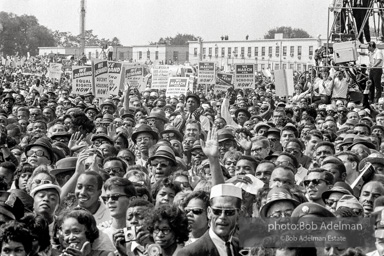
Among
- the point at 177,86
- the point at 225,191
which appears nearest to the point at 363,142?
the point at 225,191

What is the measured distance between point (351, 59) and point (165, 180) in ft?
52.2

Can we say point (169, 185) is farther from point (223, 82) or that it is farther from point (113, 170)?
point (223, 82)

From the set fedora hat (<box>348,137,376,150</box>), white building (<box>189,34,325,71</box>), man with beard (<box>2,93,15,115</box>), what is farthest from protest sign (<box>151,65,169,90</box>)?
white building (<box>189,34,325,71</box>)

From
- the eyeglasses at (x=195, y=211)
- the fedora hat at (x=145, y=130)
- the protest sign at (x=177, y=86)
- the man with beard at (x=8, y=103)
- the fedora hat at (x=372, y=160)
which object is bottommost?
the eyeglasses at (x=195, y=211)

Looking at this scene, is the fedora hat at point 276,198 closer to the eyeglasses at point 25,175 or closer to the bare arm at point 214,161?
the bare arm at point 214,161

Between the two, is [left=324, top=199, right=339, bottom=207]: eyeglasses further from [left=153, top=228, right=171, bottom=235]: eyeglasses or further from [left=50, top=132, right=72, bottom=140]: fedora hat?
[left=50, top=132, right=72, bottom=140]: fedora hat

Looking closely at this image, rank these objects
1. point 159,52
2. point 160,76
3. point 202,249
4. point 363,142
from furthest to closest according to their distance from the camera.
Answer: point 159,52 < point 160,76 < point 363,142 < point 202,249

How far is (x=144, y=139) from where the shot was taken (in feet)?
37.7

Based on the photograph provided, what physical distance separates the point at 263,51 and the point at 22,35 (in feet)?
170

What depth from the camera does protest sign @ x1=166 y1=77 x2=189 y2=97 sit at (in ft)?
71.2

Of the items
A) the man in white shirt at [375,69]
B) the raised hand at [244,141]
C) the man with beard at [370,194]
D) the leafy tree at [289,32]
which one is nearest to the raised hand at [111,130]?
the raised hand at [244,141]

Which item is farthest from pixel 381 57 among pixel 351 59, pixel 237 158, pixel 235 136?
pixel 237 158

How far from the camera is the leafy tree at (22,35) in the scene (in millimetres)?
136250

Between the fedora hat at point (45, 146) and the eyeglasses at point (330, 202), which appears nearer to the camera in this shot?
the eyeglasses at point (330, 202)
